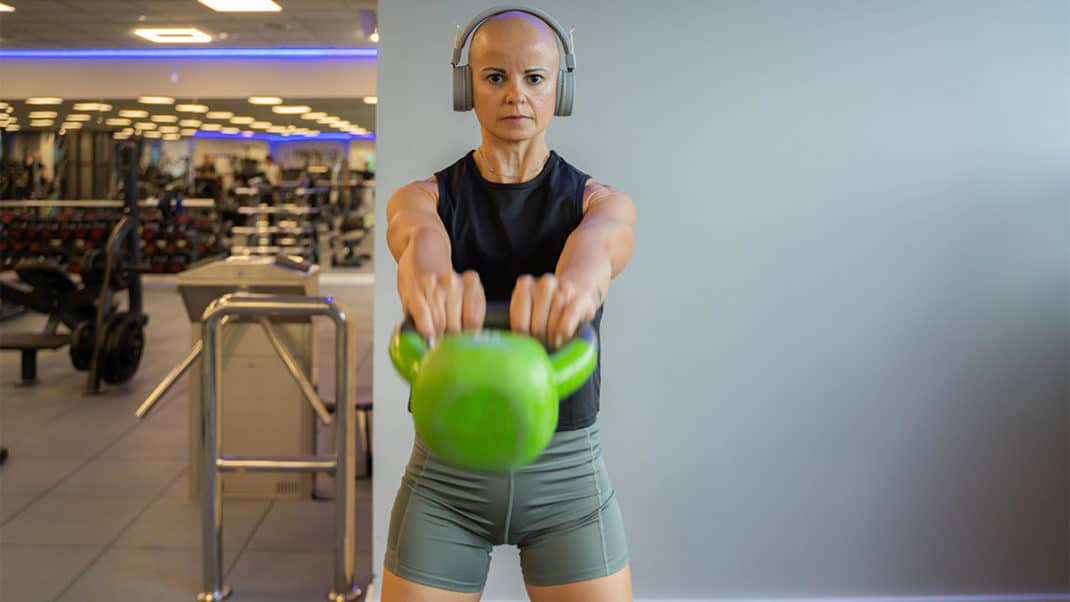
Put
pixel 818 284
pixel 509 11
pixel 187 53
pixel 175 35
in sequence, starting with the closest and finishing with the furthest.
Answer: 1. pixel 509 11
2. pixel 818 284
3. pixel 175 35
4. pixel 187 53

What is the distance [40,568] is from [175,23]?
6.49 m

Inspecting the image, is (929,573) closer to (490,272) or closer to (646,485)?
(646,485)

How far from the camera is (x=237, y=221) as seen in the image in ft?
45.1

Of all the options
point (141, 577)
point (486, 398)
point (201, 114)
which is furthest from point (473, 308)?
point (201, 114)

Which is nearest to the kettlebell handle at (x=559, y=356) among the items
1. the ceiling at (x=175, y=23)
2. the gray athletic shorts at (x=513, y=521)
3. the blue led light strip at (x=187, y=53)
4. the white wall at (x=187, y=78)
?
the gray athletic shorts at (x=513, y=521)

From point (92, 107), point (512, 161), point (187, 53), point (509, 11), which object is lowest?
point (512, 161)

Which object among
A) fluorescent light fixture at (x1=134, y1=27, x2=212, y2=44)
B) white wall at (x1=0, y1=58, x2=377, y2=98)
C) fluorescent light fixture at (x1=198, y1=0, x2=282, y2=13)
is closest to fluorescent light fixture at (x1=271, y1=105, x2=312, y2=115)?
white wall at (x1=0, y1=58, x2=377, y2=98)

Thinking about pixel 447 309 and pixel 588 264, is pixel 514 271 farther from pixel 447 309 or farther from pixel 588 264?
pixel 447 309

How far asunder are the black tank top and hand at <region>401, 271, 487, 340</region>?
0.38 metres

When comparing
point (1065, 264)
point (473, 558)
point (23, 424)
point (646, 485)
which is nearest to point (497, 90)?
point (473, 558)

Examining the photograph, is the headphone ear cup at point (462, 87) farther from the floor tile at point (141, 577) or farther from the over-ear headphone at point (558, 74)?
the floor tile at point (141, 577)

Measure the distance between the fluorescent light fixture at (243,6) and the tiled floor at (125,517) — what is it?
10.3 ft

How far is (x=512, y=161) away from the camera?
1523mm

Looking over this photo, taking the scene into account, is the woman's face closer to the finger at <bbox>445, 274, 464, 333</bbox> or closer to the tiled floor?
the finger at <bbox>445, 274, 464, 333</bbox>
